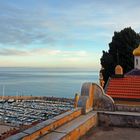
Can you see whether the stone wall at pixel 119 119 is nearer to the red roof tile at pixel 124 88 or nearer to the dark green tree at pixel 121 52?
the red roof tile at pixel 124 88

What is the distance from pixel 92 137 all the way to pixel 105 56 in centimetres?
3483

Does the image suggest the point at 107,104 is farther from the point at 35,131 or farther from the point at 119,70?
the point at 119,70

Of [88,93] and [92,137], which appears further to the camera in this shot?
[88,93]

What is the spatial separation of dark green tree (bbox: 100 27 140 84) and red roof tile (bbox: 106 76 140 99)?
20.5m

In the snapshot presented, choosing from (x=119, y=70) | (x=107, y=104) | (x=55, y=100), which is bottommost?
(x=55, y=100)

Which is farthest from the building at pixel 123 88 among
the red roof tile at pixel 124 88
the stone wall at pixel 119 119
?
the stone wall at pixel 119 119

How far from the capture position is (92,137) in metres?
8.25

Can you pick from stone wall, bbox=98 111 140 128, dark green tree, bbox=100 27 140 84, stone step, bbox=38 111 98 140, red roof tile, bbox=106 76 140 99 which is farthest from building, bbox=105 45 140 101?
dark green tree, bbox=100 27 140 84

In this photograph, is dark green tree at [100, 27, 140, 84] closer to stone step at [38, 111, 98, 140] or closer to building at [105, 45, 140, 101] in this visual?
building at [105, 45, 140, 101]

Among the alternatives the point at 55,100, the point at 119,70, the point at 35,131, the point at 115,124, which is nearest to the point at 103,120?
the point at 115,124

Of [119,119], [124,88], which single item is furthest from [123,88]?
[119,119]

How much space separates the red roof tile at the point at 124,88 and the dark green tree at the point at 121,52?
2046cm

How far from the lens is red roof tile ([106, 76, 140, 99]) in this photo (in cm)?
1830

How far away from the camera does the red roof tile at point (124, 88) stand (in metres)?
18.3
